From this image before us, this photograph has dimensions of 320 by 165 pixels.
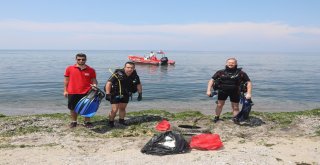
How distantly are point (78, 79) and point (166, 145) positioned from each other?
283cm

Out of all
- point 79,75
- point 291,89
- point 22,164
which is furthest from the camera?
point 291,89

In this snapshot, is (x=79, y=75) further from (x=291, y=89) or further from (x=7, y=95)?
A: (x=291, y=89)

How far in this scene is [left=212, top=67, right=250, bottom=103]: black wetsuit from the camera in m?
8.88

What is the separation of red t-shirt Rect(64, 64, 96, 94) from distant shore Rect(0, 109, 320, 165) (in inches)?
37.5

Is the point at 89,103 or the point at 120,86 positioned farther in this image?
the point at 120,86

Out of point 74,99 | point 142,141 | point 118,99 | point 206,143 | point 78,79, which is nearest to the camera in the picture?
point 206,143

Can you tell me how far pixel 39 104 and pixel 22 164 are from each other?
1248cm

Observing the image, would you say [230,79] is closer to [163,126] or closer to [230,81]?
[230,81]

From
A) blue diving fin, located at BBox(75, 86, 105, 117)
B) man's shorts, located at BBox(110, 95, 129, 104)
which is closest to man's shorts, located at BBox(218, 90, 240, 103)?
man's shorts, located at BBox(110, 95, 129, 104)

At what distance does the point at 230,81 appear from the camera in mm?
8891

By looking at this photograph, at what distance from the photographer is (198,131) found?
840cm

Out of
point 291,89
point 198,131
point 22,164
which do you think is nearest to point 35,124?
point 22,164

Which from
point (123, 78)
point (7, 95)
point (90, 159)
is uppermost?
point (123, 78)

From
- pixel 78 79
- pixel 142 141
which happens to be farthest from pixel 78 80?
pixel 142 141
